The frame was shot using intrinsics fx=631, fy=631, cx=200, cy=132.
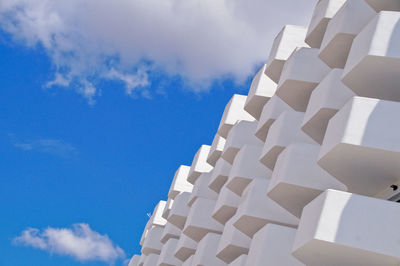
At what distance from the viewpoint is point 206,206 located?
103ft

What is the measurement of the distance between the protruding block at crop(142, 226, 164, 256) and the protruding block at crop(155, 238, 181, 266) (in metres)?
5.12

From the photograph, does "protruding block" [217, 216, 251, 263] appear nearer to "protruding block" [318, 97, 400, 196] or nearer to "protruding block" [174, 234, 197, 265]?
"protruding block" [174, 234, 197, 265]

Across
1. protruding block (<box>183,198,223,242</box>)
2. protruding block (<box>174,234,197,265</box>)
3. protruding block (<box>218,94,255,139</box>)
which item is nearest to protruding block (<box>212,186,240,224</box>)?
protruding block (<box>183,198,223,242</box>)

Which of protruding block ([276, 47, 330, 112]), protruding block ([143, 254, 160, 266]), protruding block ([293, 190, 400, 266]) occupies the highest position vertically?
protruding block ([276, 47, 330, 112])

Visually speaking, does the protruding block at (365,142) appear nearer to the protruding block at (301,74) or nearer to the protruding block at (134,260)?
the protruding block at (301,74)

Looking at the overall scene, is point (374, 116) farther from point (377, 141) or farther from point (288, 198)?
point (288, 198)

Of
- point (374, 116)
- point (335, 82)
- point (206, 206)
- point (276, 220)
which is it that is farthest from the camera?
point (206, 206)

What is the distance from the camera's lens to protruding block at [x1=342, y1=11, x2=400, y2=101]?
15641mm

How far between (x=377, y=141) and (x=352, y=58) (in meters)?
3.41

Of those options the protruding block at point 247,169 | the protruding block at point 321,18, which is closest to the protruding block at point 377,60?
the protruding block at point 321,18

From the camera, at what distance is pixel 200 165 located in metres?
38.2

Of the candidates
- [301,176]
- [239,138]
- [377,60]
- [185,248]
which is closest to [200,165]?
[185,248]

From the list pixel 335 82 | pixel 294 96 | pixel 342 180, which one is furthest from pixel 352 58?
pixel 294 96

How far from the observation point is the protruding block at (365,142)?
555 inches
